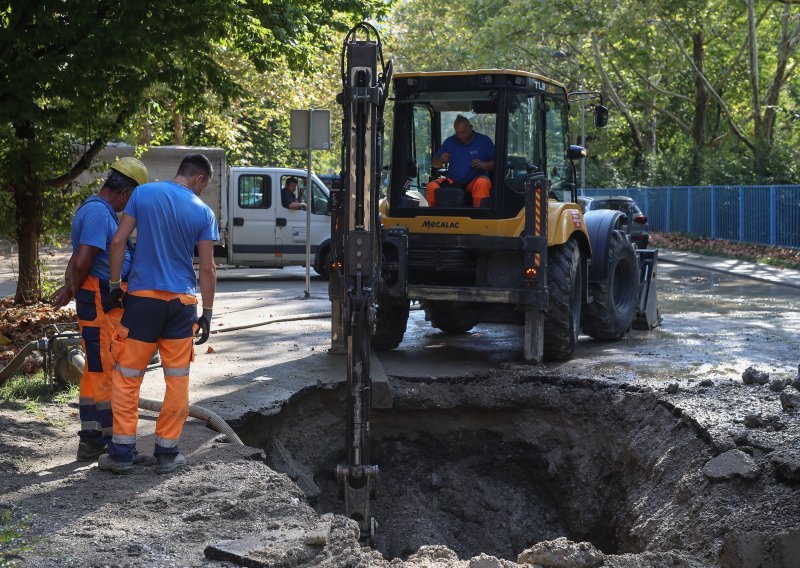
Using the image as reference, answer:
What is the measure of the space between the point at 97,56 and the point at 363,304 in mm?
5834

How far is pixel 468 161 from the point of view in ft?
33.9

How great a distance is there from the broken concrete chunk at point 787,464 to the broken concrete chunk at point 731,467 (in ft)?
0.40

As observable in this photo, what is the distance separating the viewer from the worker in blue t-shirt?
400 inches

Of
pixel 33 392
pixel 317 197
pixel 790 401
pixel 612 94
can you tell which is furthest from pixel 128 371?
pixel 612 94

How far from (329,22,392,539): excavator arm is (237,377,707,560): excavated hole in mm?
1183

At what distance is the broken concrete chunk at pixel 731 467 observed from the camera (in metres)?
6.09

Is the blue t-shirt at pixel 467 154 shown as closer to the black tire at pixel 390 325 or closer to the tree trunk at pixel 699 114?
the black tire at pixel 390 325

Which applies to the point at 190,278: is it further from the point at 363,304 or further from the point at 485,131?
the point at 485,131

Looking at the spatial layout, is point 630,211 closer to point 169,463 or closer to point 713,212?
point 713,212

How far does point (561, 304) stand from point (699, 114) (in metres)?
27.2

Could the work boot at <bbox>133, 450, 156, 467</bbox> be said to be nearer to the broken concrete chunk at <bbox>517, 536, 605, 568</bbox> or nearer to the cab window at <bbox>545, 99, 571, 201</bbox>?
the broken concrete chunk at <bbox>517, 536, 605, 568</bbox>

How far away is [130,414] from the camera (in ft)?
20.3

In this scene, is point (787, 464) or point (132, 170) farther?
point (132, 170)

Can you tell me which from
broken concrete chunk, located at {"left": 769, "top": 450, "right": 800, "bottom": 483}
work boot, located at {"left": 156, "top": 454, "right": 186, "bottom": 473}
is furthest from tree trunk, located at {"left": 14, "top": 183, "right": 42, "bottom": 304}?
broken concrete chunk, located at {"left": 769, "top": 450, "right": 800, "bottom": 483}
